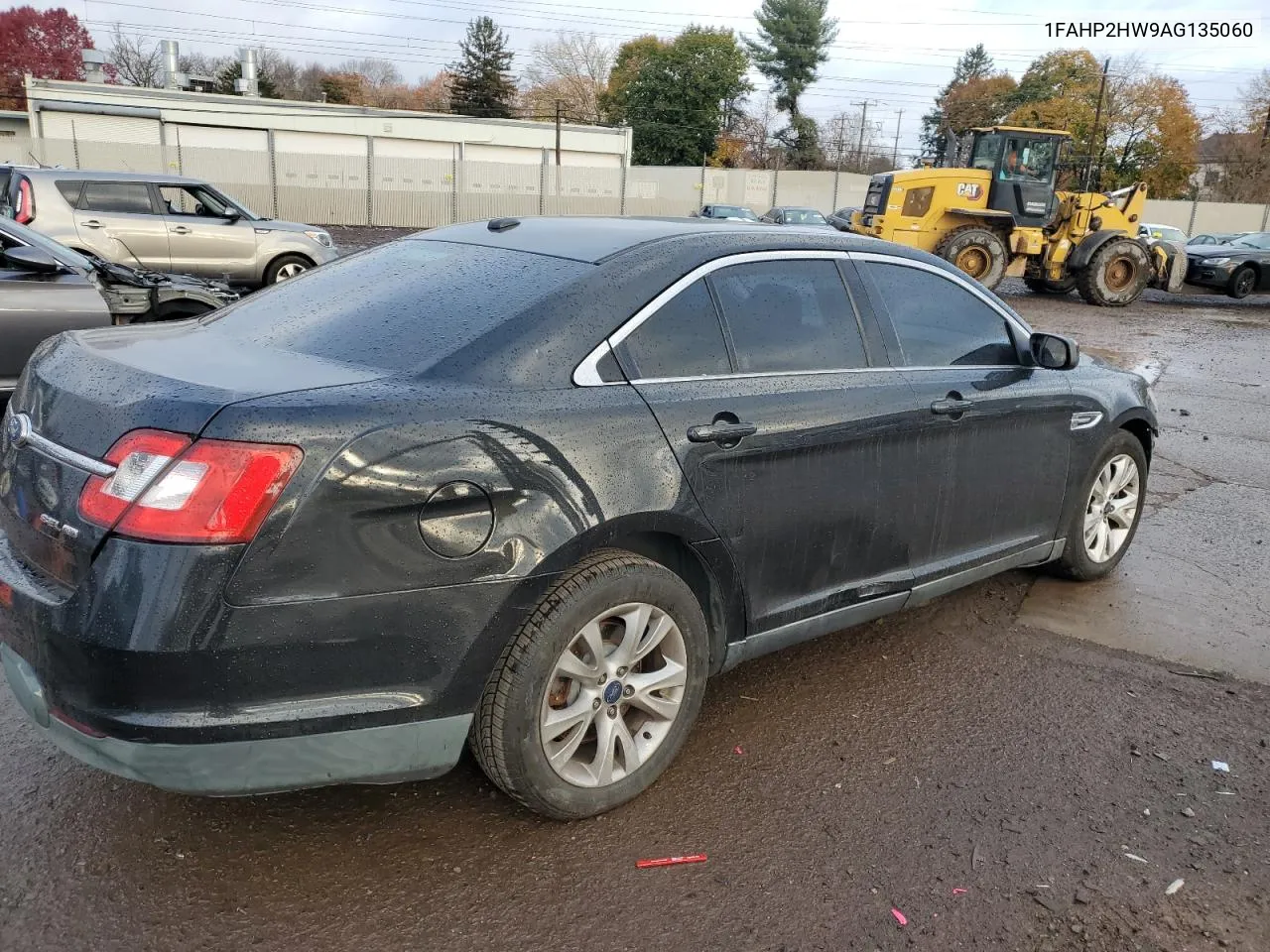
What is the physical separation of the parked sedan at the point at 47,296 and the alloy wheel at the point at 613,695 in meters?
5.53

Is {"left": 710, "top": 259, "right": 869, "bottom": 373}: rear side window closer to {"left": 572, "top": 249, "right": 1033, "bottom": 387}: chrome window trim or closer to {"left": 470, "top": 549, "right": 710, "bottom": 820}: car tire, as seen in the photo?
{"left": 572, "top": 249, "right": 1033, "bottom": 387}: chrome window trim

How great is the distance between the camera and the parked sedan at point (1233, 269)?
808 inches

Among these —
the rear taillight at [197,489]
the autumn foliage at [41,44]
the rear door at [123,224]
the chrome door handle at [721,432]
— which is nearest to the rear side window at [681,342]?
the chrome door handle at [721,432]

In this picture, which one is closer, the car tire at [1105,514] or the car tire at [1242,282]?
the car tire at [1105,514]

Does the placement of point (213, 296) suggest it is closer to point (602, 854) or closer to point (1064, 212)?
point (602, 854)

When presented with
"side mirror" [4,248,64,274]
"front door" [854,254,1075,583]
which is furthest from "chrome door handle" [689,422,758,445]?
"side mirror" [4,248,64,274]

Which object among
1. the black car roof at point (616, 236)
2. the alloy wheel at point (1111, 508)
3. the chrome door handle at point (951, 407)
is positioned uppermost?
the black car roof at point (616, 236)

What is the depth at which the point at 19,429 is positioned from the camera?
2.66 metres

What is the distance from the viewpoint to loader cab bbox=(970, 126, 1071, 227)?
63.3ft

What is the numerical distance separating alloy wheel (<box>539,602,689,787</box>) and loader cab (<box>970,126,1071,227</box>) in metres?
19.0

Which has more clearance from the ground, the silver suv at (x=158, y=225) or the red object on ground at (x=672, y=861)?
the silver suv at (x=158, y=225)

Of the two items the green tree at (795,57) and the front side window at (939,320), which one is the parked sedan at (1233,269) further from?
the green tree at (795,57)

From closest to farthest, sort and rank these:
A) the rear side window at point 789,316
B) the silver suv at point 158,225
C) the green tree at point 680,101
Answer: the rear side window at point 789,316 < the silver suv at point 158,225 < the green tree at point 680,101

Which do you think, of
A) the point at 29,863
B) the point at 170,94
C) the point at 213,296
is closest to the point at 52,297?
the point at 213,296
